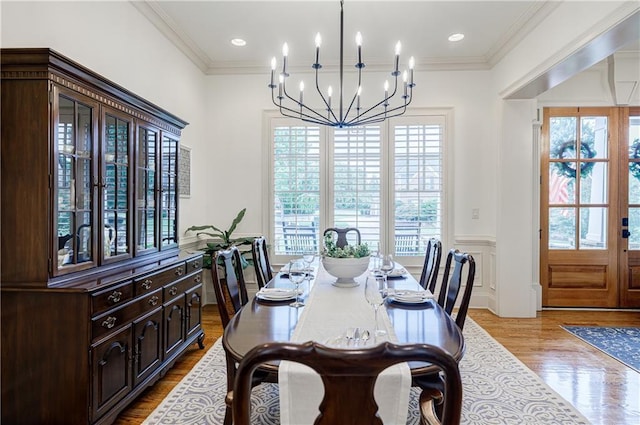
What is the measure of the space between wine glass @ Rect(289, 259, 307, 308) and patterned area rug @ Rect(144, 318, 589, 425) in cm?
78

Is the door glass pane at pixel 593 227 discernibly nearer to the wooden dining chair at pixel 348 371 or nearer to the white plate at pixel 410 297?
the white plate at pixel 410 297

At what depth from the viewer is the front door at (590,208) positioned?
452cm

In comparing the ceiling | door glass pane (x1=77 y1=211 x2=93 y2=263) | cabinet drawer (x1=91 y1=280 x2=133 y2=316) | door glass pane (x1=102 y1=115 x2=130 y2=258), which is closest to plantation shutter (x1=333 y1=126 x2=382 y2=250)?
the ceiling

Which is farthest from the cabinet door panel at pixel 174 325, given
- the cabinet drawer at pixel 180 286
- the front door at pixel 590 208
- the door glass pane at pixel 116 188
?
the front door at pixel 590 208

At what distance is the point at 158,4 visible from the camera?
10.9 ft

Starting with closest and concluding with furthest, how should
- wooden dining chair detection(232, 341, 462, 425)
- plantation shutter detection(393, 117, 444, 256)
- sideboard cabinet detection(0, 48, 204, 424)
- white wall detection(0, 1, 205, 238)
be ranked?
wooden dining chair detection(232, 341, 462, 425)
sideboard cabinet detection(0, 48, 204, 424)
white wall detection(0, 1, 205, 238)
plantation shutter detection(393, 117, 444, 256)

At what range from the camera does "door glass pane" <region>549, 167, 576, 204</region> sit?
4.56 metres

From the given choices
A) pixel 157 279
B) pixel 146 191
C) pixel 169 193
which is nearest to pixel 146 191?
pixel 146 191

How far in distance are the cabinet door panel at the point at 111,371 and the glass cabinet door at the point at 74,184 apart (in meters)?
0.46

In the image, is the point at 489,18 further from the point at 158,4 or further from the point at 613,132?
the point at 158,4

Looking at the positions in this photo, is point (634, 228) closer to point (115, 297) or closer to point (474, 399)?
point (474, 399)

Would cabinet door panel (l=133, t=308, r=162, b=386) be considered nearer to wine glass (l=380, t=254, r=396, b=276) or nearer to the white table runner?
the white table runner

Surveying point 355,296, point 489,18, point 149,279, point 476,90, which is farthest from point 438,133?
point 149,279

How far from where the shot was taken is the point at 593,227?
4.55 m
